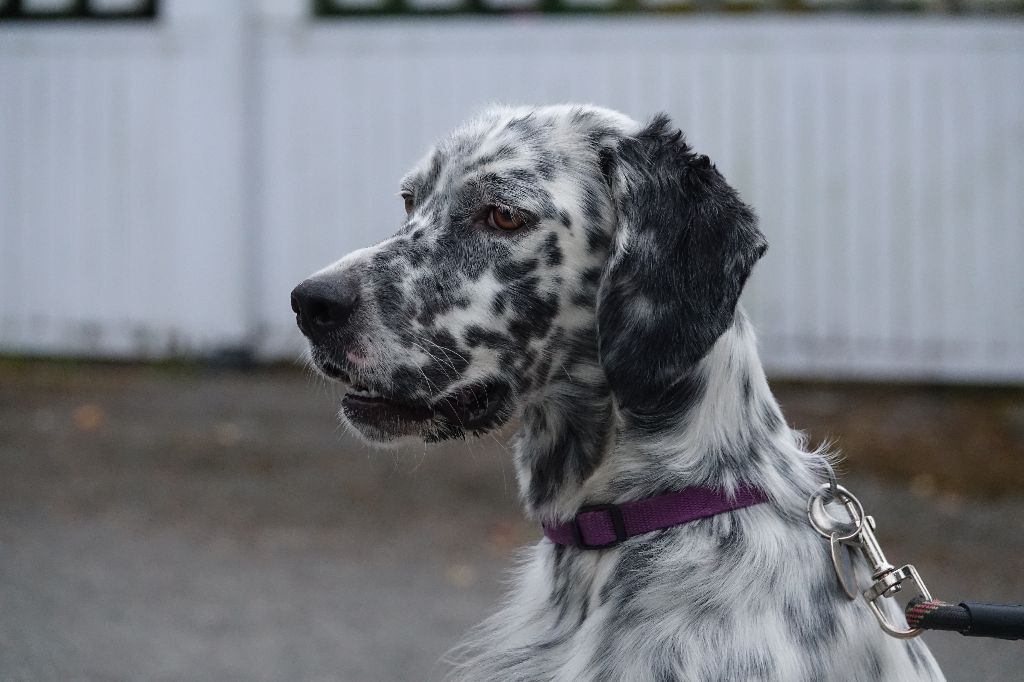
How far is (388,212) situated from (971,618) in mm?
6753

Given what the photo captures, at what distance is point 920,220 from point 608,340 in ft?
20.1

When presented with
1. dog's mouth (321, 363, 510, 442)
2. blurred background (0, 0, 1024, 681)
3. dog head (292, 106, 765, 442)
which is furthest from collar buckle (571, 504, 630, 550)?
blurred background (0, 0, 1024, 681)

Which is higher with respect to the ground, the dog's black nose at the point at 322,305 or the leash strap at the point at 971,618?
the dog's black nose at the point at 322,305

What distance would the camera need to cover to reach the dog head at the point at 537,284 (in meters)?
2.57

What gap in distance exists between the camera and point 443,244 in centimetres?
286

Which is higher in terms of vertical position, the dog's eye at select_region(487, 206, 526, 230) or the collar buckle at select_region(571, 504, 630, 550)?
the dog's eye at select_region(487, 206, 526, 230)

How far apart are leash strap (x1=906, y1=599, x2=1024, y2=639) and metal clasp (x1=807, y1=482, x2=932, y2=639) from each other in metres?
0.03

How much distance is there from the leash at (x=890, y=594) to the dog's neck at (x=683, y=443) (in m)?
0.09

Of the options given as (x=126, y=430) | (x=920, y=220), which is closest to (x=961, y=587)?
(x=920, y=220)

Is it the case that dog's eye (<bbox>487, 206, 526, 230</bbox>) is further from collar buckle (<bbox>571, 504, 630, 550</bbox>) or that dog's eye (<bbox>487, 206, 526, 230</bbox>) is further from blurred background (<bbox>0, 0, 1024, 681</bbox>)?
blurred background (<bbox>0, 0, 1024, 681</bbox>)

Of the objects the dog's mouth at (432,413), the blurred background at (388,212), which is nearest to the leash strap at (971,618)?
the dog's mouth at (432,413)

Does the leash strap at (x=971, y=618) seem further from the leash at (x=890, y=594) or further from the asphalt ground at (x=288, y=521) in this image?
the asphalt ground at (x=288, y=521)

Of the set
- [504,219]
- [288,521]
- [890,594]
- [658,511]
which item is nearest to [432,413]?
[504,219]

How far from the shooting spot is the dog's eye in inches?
110
